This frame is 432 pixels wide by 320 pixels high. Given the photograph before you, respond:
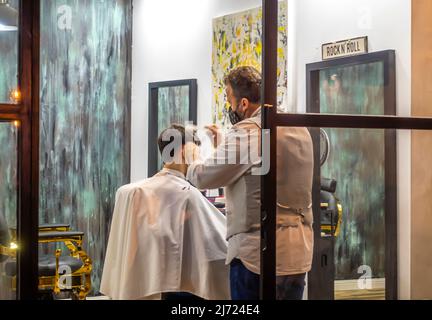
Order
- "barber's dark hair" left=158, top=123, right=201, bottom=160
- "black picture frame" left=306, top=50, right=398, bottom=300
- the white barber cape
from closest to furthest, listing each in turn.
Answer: "black picture frame" left=306, top=50, right=398, bottom=300, the white barber cape, "barber's dark hair" left=158, top=123, right=201, bottom=160

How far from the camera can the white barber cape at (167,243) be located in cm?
347

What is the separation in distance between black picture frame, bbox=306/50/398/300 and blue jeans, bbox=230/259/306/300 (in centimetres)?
7

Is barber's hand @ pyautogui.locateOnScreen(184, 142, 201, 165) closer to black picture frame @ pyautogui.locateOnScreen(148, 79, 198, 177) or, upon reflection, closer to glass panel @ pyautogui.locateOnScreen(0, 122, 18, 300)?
glass panel @ pyautogui.locateOnScreen(0, 122, 18, 300)

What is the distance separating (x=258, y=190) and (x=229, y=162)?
0.16 metres

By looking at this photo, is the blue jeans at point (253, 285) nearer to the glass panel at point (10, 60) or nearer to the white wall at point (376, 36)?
the white wall at point (376, 36)

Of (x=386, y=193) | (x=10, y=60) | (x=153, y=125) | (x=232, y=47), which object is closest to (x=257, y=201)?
(x=386, y=193)

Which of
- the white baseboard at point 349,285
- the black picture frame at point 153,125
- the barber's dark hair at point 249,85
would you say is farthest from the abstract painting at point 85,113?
the white baseboard at point 349,285

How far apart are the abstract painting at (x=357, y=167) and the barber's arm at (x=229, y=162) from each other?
32cm

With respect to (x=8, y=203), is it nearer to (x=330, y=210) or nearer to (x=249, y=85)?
(x=249, y=85)

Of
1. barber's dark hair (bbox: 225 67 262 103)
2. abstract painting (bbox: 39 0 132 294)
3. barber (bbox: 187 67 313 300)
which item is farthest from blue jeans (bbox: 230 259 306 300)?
abstract painting (bbox: 39 0 132 294)

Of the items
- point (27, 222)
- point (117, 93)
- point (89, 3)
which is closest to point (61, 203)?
point (117, 93)

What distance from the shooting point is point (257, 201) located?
2506mm

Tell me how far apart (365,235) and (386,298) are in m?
0.29

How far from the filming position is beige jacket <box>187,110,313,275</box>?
245cm
